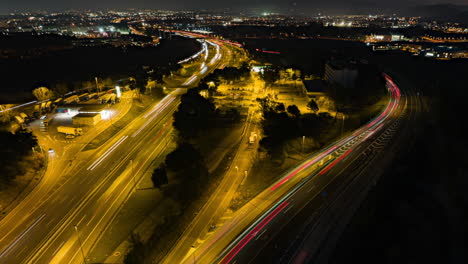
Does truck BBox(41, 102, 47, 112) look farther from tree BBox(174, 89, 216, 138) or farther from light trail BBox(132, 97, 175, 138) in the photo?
tree BBox(174, 89, 216, 138)

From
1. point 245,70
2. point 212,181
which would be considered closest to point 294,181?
point 212,181

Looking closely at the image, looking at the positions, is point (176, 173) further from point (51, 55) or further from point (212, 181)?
point (51, 55)

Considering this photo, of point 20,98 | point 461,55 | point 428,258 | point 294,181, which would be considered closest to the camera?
point 428,258

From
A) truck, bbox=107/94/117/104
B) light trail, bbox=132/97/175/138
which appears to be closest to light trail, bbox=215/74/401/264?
light trail, bbox=132/97/175/138

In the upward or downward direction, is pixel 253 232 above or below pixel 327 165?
below

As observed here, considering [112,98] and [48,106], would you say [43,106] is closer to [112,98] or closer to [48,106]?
[48,106]

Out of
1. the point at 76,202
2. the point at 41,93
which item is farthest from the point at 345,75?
the point at 41,93

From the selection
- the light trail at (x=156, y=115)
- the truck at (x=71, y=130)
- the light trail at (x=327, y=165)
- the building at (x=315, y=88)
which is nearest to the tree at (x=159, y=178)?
the light trail at (x=327, y=165)
